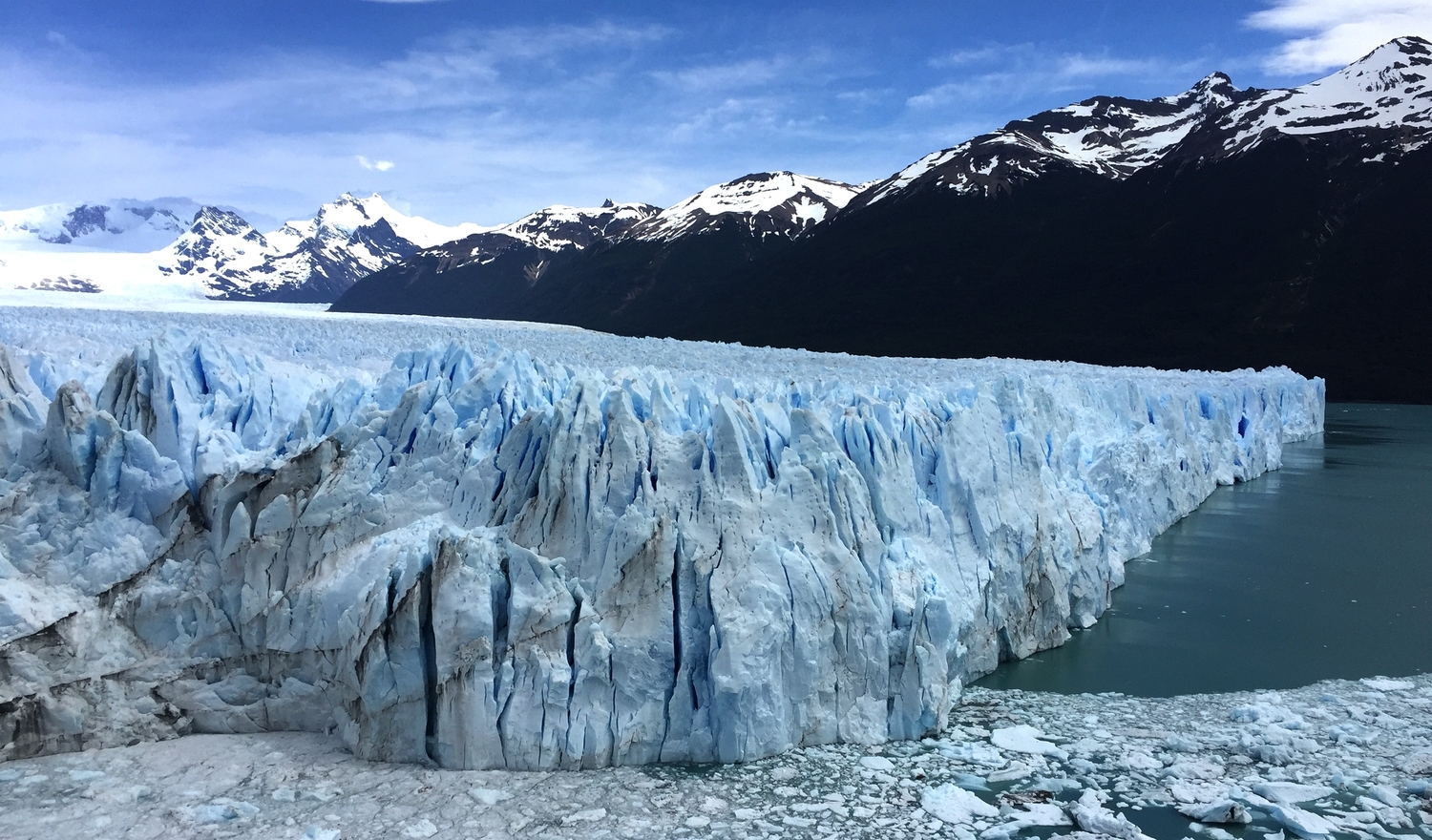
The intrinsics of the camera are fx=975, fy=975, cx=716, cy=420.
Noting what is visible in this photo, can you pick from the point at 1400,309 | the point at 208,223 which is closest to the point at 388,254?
the point at 208,223

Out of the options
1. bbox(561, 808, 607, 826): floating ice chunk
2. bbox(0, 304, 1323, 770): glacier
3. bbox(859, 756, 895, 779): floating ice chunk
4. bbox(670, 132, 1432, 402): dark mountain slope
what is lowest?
bbox(859, 756, 895, 779): floating ice chunk

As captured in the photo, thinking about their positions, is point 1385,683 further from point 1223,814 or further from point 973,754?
point 973,754

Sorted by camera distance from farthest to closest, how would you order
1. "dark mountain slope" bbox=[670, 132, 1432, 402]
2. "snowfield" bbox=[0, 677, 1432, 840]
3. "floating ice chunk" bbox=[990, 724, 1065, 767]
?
"dark mountain slope" bbox=[670, 132, 1432, 402], "floating ice chunk" bbox=[990, 724, 1065, 767], "snowfield" bbox=[0, 677, 1432, 840]

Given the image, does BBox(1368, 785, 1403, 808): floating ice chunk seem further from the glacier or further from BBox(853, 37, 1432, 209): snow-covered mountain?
BBox(853, 37, 1432, 209): snow-covered mountain

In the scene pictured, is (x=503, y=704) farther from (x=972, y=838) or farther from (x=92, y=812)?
(x=972, y=838)

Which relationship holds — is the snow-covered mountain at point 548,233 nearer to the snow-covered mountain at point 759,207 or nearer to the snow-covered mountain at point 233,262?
the snow-covered mountain at point 759,207

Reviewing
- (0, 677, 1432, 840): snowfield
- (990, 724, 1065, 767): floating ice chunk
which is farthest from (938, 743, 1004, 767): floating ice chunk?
(990, 724, 1065, 767): floating ice chunk
